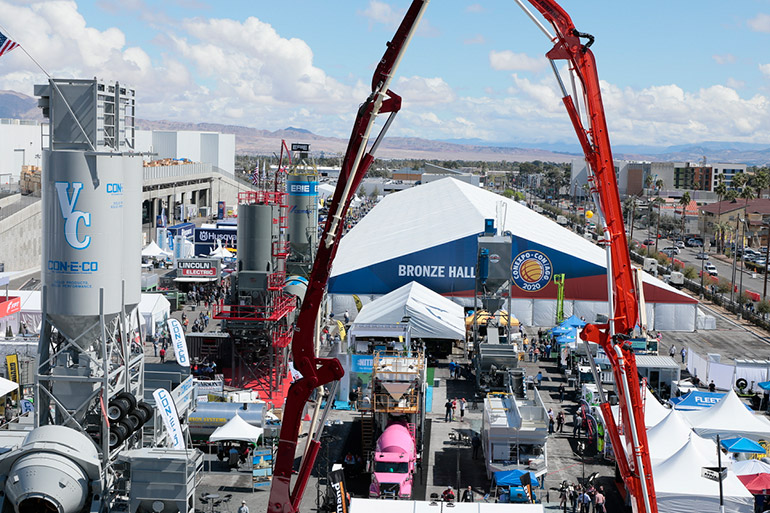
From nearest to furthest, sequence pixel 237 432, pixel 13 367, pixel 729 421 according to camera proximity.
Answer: pixel 237 432
pixel 729 421
pixel 13 367

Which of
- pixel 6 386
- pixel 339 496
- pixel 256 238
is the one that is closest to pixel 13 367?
pixel 6 386

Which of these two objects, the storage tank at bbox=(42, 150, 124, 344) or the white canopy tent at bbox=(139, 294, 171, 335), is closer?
the storage tank at bbox=(42, 150, 124, 344)

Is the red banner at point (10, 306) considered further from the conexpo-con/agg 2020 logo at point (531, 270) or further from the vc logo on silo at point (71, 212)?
the conexpo-con/agg 2020 logo at point (531, 270)

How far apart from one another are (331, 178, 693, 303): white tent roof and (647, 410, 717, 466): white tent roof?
25163mm

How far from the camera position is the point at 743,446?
28.4 meters

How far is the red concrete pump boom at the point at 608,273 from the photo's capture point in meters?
16.1

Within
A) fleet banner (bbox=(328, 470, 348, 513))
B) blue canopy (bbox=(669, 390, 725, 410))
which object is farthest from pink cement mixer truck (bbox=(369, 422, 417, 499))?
blue canopy (bbox=(669, 390, 725, 410))

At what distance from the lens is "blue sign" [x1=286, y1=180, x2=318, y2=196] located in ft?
166

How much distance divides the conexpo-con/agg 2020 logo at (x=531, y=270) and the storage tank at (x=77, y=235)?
36.4 meters

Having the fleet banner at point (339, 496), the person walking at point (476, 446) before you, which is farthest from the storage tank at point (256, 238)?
the fleet banner at point (339, 496)

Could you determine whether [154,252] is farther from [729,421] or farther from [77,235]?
[77,235]

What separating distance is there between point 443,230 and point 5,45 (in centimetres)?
3782

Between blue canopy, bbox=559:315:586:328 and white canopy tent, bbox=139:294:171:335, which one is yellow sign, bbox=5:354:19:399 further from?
blue canopy, bbox=559:315:586:328

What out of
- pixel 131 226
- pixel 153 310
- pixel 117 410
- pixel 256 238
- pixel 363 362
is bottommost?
pixel 363 362
